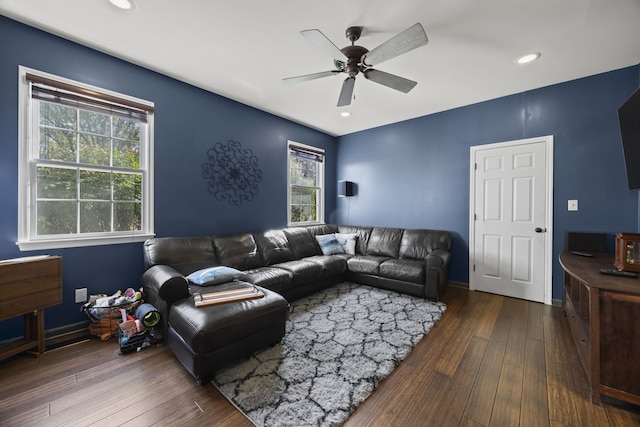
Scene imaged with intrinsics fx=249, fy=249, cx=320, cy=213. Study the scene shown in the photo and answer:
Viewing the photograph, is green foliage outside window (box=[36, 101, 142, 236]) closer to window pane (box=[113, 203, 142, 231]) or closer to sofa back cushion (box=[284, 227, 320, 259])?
window pane (box=[113, 203, 142, 231])

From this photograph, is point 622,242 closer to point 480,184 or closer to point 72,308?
point 480,184

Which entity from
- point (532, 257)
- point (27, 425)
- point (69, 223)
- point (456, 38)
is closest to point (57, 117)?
point (69, 223)

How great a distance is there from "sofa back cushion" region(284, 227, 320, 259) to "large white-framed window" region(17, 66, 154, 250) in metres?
1.84

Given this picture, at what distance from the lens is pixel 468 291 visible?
357 centimetres

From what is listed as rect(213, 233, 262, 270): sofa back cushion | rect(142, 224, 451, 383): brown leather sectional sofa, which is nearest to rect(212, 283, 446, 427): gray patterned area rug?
rect(142, 224, 451, 383): brown leather sectional sofa

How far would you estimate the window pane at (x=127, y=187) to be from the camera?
8.66ft

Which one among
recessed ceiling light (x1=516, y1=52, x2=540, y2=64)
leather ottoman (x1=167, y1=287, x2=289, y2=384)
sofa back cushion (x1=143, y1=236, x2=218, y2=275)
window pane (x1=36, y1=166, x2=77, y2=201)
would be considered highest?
recessed ceiling light (x1=516, y1=52, x2=540, y2=64)

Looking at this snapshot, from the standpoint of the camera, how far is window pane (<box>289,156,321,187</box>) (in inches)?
180

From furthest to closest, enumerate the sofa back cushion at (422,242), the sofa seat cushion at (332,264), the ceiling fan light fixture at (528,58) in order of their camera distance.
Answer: the sofa back cushion at (422,242)
the sofa seat cushion at (332,264)
the ceiling fan light fixture at (528,58)

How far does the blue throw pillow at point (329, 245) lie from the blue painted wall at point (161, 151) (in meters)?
0.73

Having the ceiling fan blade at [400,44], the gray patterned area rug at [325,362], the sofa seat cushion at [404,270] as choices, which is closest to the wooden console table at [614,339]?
the gray patterned area rug at [325,362]

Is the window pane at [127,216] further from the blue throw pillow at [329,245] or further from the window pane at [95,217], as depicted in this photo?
the blue throw pillow at [329,245]

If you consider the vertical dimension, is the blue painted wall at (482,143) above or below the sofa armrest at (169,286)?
above

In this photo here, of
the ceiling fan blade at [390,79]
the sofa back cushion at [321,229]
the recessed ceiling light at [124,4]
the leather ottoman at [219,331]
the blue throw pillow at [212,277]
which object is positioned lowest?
the leather ottoman at [219,331]
